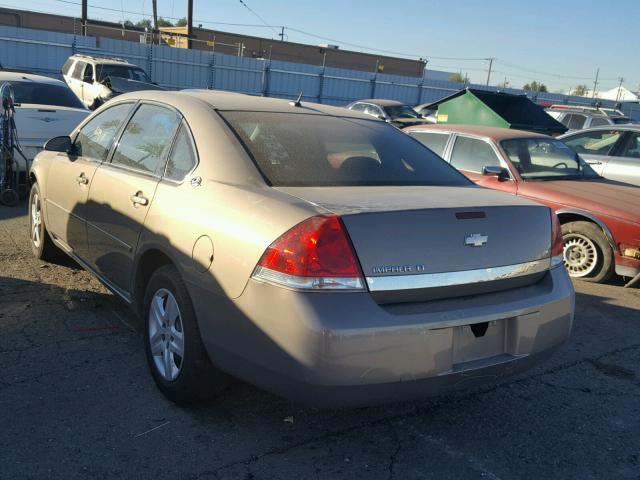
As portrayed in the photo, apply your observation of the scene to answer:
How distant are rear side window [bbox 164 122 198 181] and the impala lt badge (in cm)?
152

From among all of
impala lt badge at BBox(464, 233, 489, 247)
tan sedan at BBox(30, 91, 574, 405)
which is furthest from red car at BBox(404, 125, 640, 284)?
impala lt badge at BBox(464, 233, 489, 247)

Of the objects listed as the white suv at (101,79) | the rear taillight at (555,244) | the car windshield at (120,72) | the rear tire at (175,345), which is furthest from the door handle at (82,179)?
the car windshield at (120,72)

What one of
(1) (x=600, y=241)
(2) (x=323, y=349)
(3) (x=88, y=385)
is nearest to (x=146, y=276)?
(3) (x=88, y=385)

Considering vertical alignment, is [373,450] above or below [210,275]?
below

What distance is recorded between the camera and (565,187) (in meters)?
6.87

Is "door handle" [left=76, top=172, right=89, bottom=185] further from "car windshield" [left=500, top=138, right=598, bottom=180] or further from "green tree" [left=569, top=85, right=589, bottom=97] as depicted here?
"green tree" [left=569, top=85, right=589, bottom=97]

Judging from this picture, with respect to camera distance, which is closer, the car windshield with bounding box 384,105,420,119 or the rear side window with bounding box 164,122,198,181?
the rear side window with bounding box 164,122,198,181

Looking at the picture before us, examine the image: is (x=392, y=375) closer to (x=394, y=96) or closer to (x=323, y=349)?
(x=323, y=349)

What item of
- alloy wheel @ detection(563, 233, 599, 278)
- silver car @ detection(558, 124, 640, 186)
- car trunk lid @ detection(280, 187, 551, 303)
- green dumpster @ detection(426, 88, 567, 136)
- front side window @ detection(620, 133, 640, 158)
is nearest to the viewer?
car trunk lid @ detection(280, 187, 551, 303)

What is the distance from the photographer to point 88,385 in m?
3.52

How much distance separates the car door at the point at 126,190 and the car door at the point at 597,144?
7.11m

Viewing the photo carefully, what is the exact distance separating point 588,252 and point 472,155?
5.82 ft

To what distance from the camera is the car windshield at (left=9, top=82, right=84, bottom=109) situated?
9586 mm

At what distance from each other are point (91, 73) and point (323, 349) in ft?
57.5
